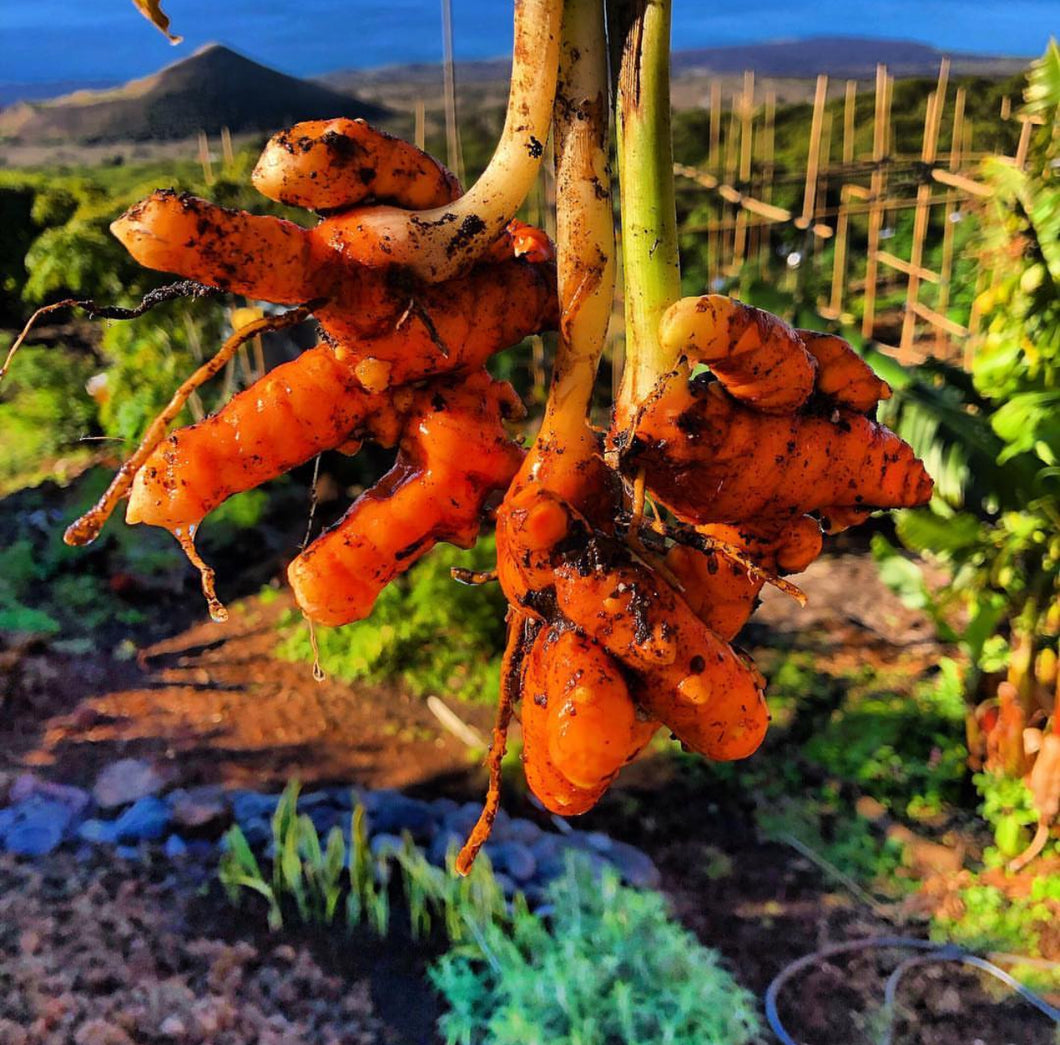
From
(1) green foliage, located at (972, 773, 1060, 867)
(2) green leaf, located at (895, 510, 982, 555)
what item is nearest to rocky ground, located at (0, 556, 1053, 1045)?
(1) green foliage, located at (972, 773, 1060, 867)

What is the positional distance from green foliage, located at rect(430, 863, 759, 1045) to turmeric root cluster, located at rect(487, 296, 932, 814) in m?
2.29

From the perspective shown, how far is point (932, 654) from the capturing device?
15.8 feet

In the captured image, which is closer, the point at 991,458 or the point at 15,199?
the point at 991,458

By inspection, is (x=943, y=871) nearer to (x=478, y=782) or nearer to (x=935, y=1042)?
(x=935, y=1042)

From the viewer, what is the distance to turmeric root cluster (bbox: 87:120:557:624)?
0.75 meters

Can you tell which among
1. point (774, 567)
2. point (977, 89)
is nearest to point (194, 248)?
point (774, 567)

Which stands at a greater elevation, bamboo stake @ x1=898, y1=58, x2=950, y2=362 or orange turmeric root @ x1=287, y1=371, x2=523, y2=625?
orange turmeric root @ x1=287, y1=371, x2=523, y2=625

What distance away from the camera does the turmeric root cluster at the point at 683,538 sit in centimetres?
82

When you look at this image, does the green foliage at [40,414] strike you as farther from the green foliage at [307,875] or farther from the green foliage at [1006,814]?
the green foliage at [1006,814]

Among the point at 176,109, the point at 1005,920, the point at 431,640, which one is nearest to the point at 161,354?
the point at 176,109

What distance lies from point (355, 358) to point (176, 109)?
7.54 metres

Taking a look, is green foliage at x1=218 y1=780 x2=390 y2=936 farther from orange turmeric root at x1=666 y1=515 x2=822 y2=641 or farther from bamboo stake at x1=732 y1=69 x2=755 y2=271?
bamboo stake at x1=732 y1=69 x2=755 y2=271

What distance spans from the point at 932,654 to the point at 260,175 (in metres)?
4.64

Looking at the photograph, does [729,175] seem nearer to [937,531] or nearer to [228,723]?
[937,531]
